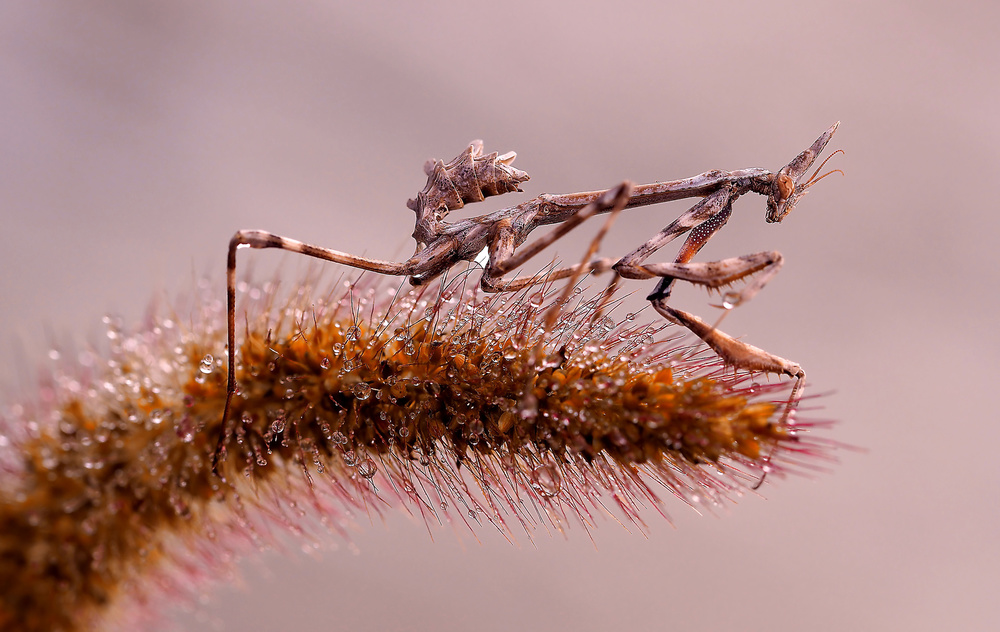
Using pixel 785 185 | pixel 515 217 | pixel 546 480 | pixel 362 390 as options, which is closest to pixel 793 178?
pixel 785 185

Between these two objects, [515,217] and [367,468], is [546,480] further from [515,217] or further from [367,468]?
[515,217]

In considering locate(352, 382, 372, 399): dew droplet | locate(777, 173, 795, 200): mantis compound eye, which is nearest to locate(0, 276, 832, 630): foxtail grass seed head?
locate(352, 382, 372, 399): dew droplet

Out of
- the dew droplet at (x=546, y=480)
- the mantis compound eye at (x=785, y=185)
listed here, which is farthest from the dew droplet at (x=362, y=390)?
the mantis compound eye at (x=785, y=185)

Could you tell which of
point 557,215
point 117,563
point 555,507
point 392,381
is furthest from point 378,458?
point 557,215

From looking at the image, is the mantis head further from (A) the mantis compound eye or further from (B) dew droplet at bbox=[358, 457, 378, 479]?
(B) dew droplet at bbox=[358, 457, 378, 479]

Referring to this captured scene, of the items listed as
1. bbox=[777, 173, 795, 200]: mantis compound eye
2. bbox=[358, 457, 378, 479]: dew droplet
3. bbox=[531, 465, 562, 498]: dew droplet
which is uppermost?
bbox=[777, 173, 795, 200]: mantis compound eye

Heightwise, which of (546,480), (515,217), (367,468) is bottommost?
(546,480)
